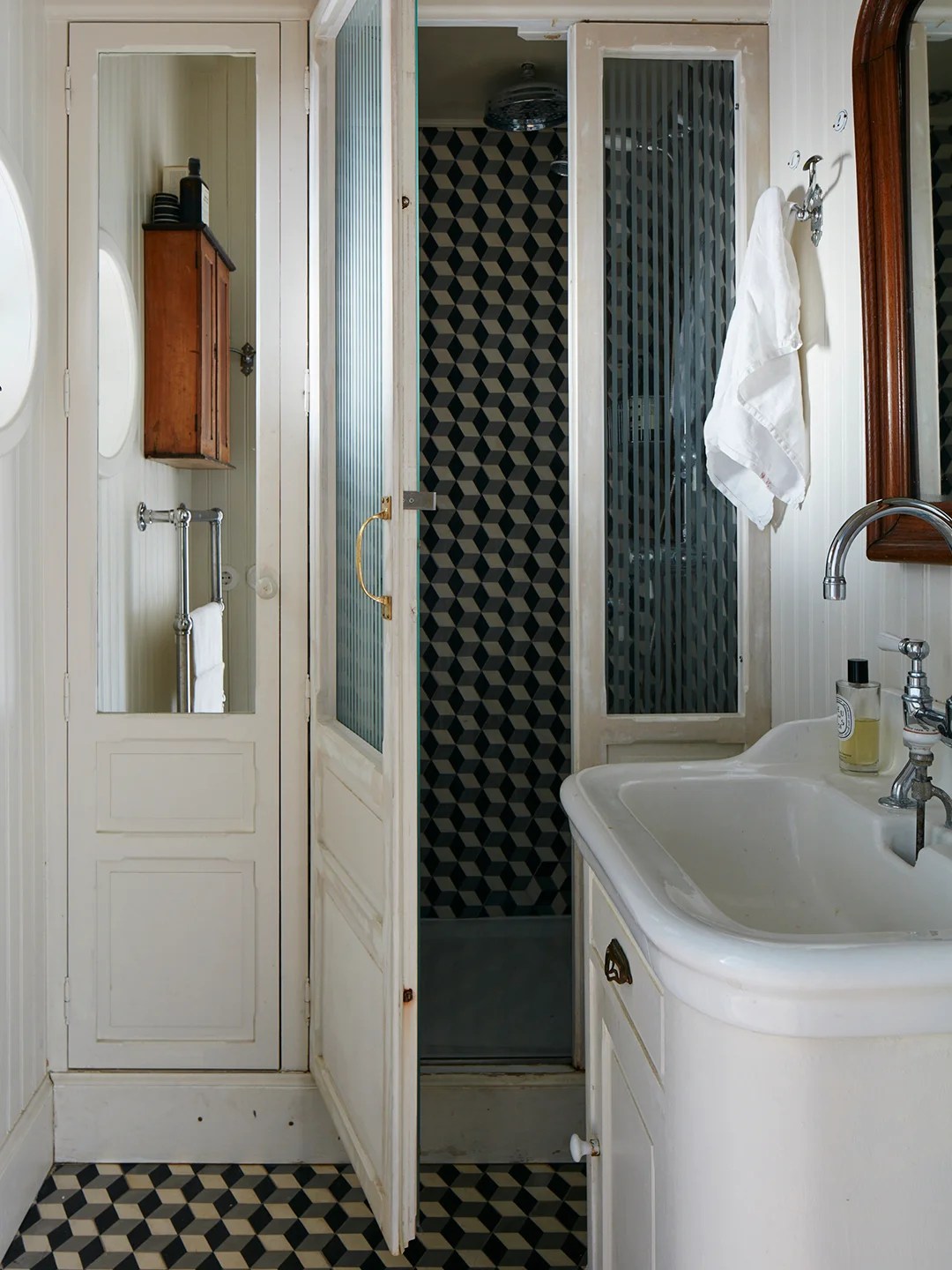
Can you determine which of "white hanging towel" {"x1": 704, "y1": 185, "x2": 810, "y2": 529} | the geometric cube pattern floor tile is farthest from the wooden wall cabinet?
the geometric cube pattern floor tile

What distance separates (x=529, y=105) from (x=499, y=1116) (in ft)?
8.38

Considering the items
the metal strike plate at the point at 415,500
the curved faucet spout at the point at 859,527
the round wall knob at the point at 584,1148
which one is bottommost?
the round wall knob at the point at 584,1148

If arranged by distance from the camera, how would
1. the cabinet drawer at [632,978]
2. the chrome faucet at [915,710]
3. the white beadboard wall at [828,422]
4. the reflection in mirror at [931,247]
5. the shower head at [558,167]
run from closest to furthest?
the cabinet drawer at [632,978] < the chrome faucet at [915,710] < the reflection in mirror at [931,247] < the white beadboard wall at [828,422] < the shower head at [558,167]

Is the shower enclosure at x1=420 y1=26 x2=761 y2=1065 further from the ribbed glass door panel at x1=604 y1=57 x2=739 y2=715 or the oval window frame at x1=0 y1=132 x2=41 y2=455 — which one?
the oval window frame at x1=0 y1=132 x2=41 y2=455

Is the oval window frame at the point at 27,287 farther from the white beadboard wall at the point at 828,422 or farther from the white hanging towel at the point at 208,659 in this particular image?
the white beadboard wall at the point at 828,422

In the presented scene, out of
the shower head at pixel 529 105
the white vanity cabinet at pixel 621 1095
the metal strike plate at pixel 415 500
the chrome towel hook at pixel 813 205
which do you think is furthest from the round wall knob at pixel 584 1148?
the shower head at pixel 529 105

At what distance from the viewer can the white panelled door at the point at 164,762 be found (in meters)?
2.14

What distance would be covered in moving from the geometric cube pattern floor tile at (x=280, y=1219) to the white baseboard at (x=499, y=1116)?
3cm

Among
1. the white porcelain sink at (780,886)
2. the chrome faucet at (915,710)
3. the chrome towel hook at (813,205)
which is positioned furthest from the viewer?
the chrome towel hook at (813,205)

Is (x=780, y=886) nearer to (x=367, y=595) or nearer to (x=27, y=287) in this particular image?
(x=367, y=595)

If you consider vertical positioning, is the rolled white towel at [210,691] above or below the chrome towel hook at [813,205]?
below

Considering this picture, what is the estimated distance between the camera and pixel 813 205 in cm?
175

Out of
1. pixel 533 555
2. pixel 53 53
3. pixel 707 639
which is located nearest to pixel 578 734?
pixel 707 639

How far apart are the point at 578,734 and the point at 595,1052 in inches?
31.2
